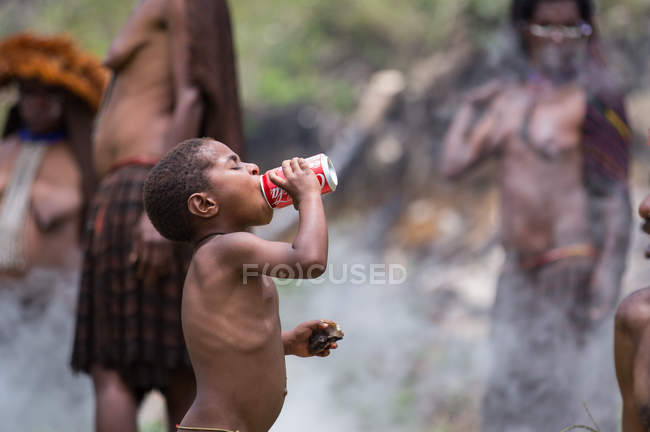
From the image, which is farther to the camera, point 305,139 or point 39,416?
point 305,139

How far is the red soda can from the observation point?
5.20 feet

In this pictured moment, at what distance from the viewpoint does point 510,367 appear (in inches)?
134

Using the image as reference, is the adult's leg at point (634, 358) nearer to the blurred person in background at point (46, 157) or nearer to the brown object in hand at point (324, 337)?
the brown object in hand at point (324, 337)

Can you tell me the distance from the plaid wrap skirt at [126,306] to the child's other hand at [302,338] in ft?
2.13

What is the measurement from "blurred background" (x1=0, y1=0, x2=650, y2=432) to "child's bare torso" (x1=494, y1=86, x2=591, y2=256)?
141cm

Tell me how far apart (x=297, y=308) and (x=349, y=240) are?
1309 millimetres

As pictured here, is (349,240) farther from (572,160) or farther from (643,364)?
(643,364)

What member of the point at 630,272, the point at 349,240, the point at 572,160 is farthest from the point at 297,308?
the point at 572,160

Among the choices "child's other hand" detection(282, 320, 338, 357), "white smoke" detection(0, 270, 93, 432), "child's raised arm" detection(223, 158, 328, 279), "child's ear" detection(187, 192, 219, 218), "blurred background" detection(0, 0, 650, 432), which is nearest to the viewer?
"child's raised arm" detection(223, 158, 328, 279)

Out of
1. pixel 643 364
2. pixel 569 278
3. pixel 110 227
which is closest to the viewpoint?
pixel 643 364

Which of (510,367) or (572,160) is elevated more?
(572,160)

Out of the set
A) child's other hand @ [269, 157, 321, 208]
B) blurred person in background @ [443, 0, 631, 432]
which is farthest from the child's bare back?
blurred person in background @ [443, 0, 631, 432]

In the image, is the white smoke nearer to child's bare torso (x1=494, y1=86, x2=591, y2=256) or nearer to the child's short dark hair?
child's bare torso (x1=494, y1=86, x2=591, y2=256)

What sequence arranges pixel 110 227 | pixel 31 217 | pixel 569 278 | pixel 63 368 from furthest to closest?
pixel 63 368 < pixel 31 217 < pixel 569 278 < pixel 110 227
